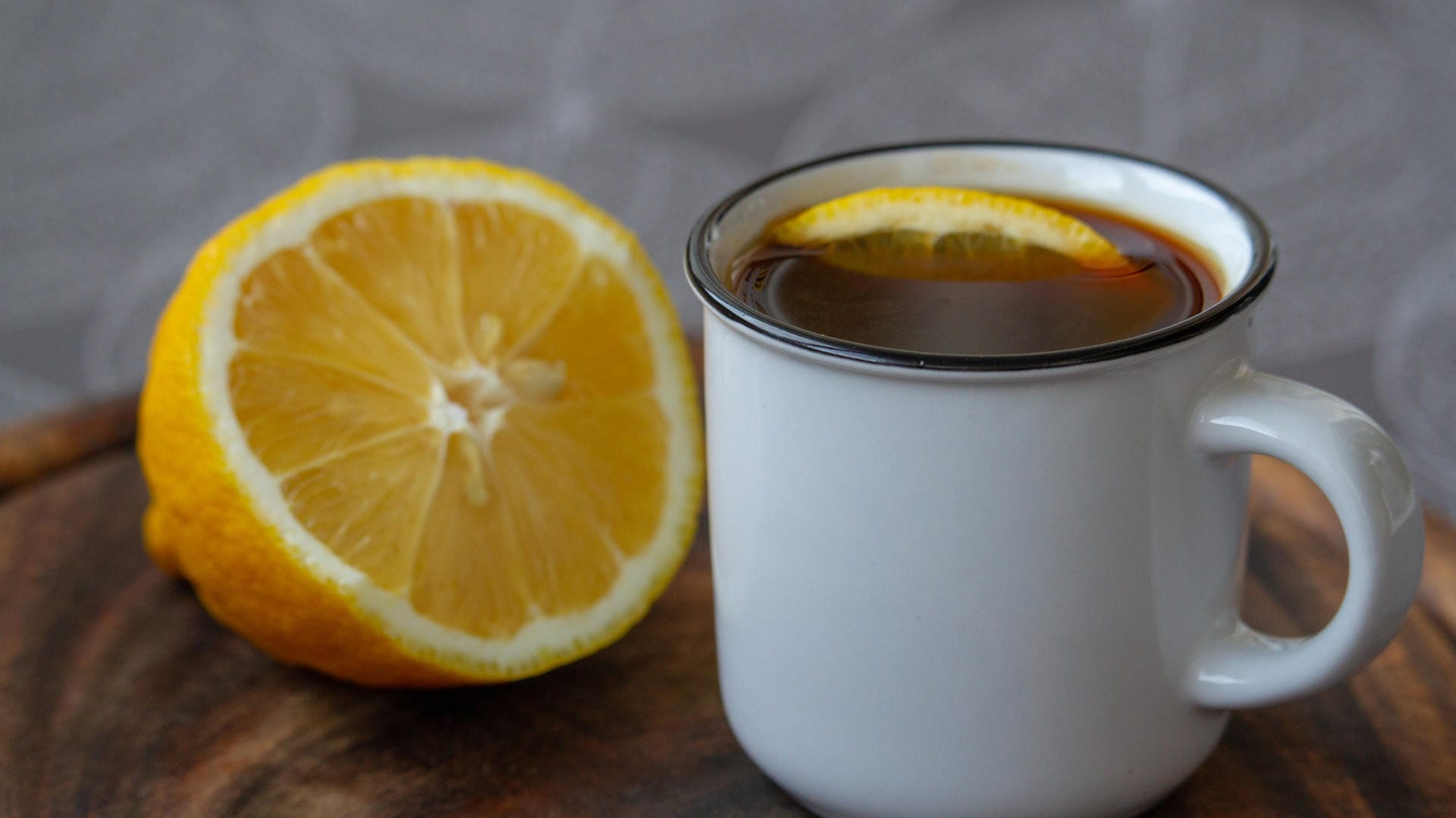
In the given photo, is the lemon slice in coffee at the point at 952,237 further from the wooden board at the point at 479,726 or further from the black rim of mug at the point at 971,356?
the wooden board at the point at 479,726

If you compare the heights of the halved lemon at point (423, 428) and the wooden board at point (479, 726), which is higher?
the halved lemon at point (423, 428)

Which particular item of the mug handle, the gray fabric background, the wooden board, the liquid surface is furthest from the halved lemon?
the gray fabric background

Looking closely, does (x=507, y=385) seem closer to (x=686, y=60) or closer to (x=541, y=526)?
(x=541, y=526)

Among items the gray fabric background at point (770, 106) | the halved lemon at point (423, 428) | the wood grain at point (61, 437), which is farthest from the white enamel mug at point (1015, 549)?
the gray fabric background at point (770, 106)

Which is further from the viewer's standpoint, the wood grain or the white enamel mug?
the wood grain

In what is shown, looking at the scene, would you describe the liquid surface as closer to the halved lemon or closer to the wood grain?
the halved lemon

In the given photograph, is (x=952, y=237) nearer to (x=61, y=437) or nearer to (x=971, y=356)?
(x=971, y=356)
